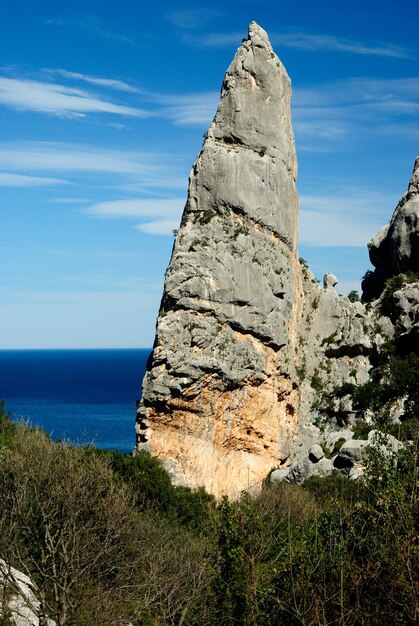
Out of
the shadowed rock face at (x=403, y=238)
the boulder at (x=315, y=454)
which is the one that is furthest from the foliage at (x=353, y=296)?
the boulder at (x=315, y=454)

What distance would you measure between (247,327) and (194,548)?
1596cm

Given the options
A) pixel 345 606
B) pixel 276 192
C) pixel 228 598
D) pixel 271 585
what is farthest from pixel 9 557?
pixel 276 192

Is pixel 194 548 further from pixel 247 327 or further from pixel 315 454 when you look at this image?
pixel 247 327

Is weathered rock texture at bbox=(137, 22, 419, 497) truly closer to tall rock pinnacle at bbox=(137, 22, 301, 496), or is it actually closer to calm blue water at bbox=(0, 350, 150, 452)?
tall rock pinnacle at bbox=(137, 22, 301, 496)

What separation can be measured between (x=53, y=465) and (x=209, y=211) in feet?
58.3

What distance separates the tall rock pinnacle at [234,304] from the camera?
41031 mm

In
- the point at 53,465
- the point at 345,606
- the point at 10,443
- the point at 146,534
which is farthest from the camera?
the point at 10,443

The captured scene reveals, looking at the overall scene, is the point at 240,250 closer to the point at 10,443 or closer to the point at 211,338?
the point at 211,338

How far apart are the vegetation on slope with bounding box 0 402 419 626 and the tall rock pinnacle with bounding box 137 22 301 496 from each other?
4871 mm

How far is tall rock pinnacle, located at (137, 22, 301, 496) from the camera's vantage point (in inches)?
1615

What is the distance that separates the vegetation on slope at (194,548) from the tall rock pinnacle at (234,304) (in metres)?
4.87

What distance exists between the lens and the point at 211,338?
137ft

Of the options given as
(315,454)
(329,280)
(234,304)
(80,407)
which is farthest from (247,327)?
(80,407)

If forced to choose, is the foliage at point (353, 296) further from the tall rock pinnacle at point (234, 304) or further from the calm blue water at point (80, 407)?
the calm blue water at point (80, 407)
